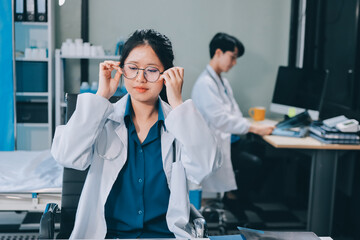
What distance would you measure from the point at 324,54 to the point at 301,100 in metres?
0.62

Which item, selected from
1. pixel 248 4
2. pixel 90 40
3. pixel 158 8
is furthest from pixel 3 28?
pixel 248 4

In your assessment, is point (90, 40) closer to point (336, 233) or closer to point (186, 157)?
point (186, 157)

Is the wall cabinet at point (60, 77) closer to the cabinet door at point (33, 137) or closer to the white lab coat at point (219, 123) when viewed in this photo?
the cabinet door at point (33, 137)

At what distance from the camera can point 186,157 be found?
56.4 inches

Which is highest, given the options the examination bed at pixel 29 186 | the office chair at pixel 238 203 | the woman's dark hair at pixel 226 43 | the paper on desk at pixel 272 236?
the woman's dark hair at pixel 226 43

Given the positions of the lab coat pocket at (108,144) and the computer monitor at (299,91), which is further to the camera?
the computer monitor at (299,91)

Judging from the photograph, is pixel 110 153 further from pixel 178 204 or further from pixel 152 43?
pixel 152 43

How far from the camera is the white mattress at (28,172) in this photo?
2.07 meters

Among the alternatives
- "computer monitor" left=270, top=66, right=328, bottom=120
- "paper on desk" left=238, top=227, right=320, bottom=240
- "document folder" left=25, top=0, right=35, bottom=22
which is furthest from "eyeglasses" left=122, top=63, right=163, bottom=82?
"document folder" left=25, top=0, right=35, bottom=22

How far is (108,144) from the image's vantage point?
1.45 meters

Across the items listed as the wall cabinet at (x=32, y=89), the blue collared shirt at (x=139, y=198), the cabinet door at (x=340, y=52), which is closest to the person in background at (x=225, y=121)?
the cabinet door at (x=340, y=52)

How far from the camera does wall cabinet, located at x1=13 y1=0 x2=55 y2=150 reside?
3266mm

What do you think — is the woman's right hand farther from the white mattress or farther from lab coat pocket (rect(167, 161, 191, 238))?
the white mattress

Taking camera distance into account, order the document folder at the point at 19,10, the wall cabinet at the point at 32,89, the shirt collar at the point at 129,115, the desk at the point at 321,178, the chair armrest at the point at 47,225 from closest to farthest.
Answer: the chair armrest at the point at 47,225 → the shirt collar at the point at 129,115 → the desk at the point at 321,178 → the document folder at the point at 19,10 → the wall cabinet at the point at 32,89
